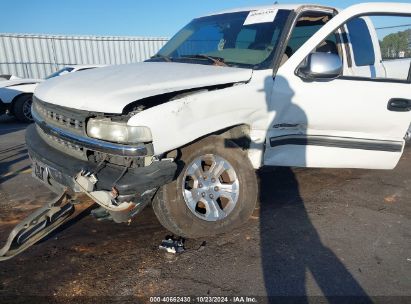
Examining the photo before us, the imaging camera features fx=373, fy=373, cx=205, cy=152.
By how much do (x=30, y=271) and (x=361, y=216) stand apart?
9.86ft

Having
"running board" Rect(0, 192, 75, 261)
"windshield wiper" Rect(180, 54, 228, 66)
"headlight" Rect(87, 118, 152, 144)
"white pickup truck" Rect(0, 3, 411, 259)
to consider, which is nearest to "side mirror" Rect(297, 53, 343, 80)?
"white pickup truck" Rect(0, 3, 411, 259)

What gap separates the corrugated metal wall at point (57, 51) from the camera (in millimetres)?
16828

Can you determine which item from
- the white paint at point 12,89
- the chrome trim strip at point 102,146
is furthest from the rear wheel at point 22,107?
the chrome trim strip at point 102,146

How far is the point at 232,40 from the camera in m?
3.90

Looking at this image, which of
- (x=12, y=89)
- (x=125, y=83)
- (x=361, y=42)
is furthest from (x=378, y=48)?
(x=12, y=89)

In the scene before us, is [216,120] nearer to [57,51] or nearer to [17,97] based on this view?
[17,97]

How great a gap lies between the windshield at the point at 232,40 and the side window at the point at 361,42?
1.00m

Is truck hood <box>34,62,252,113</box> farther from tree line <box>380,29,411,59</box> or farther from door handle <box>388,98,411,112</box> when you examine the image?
tree line <box>380,29,411,59</box>

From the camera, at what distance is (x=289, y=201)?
4.05 meters

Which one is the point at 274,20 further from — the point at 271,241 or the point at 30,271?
the point at 30,271

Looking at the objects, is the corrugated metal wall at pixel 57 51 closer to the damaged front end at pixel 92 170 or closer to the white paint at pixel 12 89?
the white paint at pixel 12 89

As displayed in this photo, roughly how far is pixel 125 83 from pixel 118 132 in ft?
1.56

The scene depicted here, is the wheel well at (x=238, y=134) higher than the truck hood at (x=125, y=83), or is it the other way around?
the truck hood at (x=125, y=83)

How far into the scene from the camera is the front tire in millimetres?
2971
